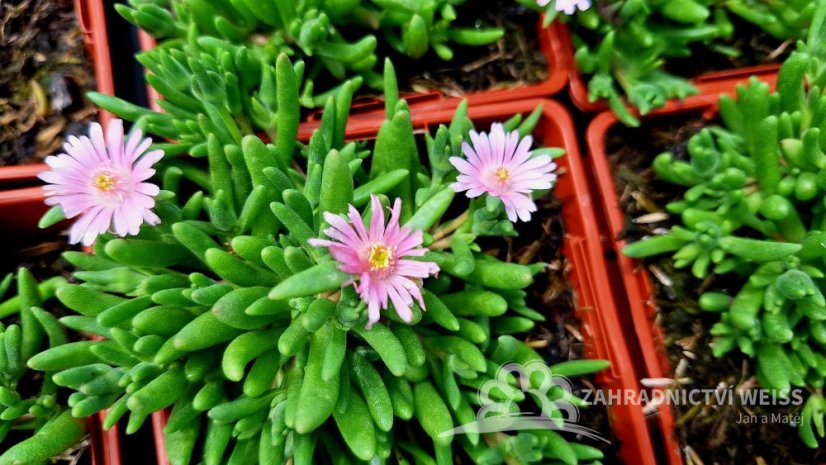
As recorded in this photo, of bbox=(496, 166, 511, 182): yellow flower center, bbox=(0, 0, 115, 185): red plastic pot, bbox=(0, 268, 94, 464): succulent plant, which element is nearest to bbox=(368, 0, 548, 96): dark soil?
bbox=(496, 166, 511, 182): yellow flower center

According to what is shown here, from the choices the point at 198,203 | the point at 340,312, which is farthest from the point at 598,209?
the point at 198,203

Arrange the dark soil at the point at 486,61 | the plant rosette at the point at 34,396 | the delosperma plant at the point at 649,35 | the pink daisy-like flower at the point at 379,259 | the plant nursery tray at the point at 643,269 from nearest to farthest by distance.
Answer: the pink daisy-like flower at the point at 379,259 → the plant rosette at the point at 34,396 → the plant nursery tray at the point at 643,269 → the delosperma plant at the point at 649,35 → the dark soil at the point at 486,61

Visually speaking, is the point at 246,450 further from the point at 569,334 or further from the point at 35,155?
the point at 35,155

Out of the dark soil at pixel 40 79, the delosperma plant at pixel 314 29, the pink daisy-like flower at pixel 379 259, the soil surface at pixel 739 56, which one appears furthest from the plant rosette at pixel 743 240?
the dark soil at pixel 40 79

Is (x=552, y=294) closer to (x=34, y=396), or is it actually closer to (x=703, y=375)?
(x=703, y=375)

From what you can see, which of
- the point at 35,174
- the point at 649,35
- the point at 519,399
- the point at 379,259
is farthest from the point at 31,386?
the point at 649,35

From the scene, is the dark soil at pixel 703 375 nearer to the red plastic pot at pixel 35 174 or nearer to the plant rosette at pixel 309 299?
the plant rosette at pixel 309 299

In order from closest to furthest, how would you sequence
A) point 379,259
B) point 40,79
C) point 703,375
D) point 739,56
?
1. point 379,259
2. point 703,375
3. point 40,79
4. point 739,56
